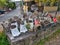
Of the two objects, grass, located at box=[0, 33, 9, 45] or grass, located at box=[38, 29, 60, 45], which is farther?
grass, located at box=[0, 33, 9, 45]

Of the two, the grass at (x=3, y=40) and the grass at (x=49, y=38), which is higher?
the grass at (x=49, y=38)

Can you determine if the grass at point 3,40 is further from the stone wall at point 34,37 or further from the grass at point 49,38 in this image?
the grass at point 49,38

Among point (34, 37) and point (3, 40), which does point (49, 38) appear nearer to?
point (34, 37)

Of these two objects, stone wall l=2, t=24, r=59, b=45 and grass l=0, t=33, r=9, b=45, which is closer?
stone wall l=2, t=24, r=59, b=45

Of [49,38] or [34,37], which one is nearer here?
[34,37]

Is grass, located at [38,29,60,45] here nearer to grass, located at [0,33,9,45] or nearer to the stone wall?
the stone wall

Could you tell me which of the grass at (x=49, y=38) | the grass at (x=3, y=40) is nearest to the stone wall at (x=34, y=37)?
the grass at (x=49, y=38)

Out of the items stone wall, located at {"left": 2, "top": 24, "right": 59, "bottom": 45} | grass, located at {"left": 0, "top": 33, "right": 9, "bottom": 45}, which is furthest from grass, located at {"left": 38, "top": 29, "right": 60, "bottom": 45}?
grass, located at {"left": 0, "top": 33, "right": 9, "bottom": 45}

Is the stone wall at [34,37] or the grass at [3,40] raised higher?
the stone wall at [34,37]

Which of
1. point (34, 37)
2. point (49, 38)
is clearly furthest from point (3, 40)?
point (49, 38)

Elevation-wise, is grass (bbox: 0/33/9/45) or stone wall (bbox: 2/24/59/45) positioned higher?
stone wall (bbox: 2/24/59/45)

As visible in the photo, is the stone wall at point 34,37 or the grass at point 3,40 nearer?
the stone wall at point 34,37

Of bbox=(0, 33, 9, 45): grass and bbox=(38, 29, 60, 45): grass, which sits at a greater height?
bbox=(38, 29, 60, 45): grass

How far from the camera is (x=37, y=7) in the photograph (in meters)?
8.09
